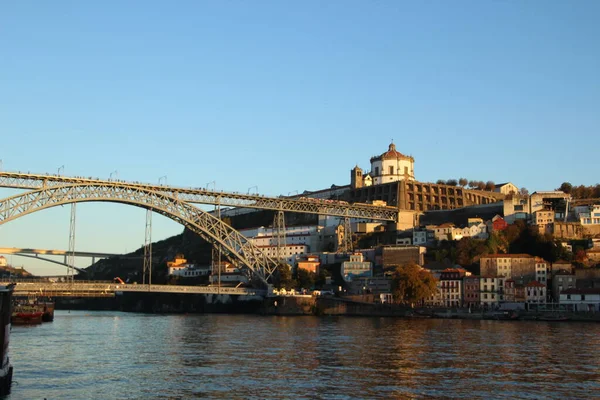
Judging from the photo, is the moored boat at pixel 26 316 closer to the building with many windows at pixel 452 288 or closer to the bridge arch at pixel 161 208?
the bridge arch at pixel 161 208

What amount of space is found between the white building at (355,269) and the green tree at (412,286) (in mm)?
9599

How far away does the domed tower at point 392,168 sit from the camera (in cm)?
10912

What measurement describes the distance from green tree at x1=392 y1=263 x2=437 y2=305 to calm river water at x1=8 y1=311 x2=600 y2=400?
21.3 metres

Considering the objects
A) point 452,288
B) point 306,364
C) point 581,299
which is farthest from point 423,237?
point 306,364

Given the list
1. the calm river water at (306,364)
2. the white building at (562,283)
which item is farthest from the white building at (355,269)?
the calm river water at (306,364)

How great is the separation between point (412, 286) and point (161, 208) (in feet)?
76.1

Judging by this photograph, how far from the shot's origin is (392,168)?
10969cm

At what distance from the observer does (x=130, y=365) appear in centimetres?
3219

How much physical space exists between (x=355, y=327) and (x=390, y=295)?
891 inches

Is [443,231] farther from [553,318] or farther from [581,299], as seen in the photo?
[553,318]

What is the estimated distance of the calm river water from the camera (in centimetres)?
2550

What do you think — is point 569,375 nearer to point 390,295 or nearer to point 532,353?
point 532,353

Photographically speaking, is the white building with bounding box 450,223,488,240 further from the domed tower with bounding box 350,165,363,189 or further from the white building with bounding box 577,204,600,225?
the domed tower with bounding box 350,165,363,189

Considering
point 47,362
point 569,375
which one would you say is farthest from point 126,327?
point 569,375
